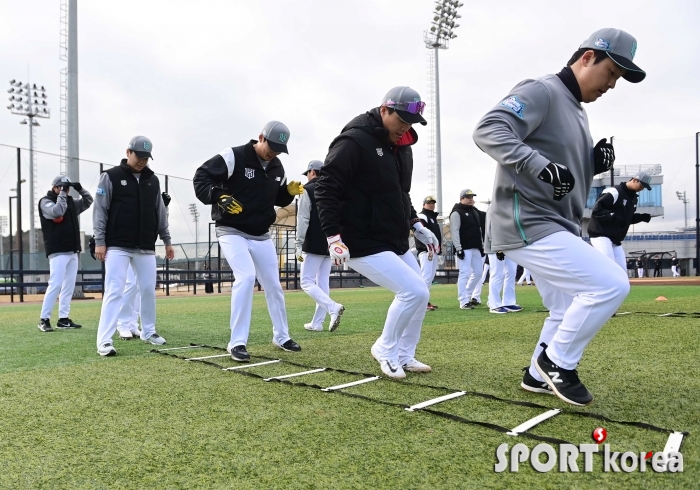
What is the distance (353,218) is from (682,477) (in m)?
2.63

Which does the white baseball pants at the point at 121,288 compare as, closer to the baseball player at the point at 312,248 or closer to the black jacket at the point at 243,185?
the black jacket at the point at 243,185

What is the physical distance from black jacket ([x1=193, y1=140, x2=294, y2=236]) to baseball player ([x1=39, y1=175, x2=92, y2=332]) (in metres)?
3.67

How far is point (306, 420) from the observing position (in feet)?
9.91

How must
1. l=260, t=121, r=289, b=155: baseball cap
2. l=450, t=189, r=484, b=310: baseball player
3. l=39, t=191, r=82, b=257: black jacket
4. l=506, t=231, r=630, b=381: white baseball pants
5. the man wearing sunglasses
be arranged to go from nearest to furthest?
l=506, t=231, r=630, b=381: white baseball pants < the man wearing sunglasses < l=260, t=121, r=289, b=155: baseball cap < l=39, t=191, r=82, b=257: black jacket < l=450, t=189, r=484, b=310: baseball player

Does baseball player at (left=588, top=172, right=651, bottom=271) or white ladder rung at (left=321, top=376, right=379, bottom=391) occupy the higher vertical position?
baseball player at (left=588, top=172, right=651, bottom=271)

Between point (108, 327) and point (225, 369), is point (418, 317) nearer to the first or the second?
point (225, 369)

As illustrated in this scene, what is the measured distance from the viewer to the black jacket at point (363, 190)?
13.5 feet

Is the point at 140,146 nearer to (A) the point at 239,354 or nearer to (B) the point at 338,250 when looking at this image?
(A) the point at 239,354

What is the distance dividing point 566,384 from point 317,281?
193 inches

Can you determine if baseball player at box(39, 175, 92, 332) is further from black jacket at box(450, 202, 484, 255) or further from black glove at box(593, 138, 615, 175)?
black glove at box(593, 138, 615, 175)

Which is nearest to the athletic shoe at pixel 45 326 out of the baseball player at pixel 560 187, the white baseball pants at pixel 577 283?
the baseball player at pixel 560 187

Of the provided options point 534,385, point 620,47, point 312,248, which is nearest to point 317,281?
point 312,248

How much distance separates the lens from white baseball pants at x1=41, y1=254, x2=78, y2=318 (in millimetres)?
7980

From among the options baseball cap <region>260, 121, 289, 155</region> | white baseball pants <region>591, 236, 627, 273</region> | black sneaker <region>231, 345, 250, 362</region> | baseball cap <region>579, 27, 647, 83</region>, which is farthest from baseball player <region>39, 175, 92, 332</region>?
white baseball pants <region>591, 236, 627, 273</region>
